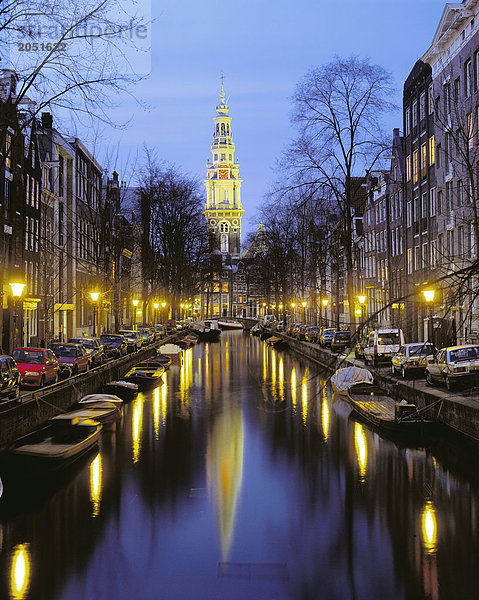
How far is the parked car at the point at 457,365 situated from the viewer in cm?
2862

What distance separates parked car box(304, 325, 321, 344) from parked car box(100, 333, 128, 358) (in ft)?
78.4

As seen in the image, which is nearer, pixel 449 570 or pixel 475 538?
pixel 449 570

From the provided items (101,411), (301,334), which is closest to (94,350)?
(101,411)

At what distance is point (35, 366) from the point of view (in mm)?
31812

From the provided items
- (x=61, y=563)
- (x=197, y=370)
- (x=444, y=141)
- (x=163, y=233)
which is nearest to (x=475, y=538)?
(x=61, y=563)

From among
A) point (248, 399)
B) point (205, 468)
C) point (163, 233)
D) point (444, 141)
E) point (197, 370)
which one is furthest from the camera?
point (163, 233)

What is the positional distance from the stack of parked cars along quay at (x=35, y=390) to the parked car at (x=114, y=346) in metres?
10.1

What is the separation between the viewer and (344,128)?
42.6m

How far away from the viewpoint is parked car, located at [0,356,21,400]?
84.9 feet

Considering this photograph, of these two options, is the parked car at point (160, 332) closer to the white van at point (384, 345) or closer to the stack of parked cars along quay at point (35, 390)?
the white van at point (384, 345)

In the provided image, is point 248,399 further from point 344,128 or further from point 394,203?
point 394,203

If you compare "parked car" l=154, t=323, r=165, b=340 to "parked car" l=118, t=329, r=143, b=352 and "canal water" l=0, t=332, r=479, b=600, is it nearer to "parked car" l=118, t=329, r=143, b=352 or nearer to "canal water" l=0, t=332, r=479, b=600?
"parked car" l=118, t=329, r=143, b=352

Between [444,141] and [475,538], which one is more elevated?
[444,141]

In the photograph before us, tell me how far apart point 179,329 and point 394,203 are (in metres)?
44.8
